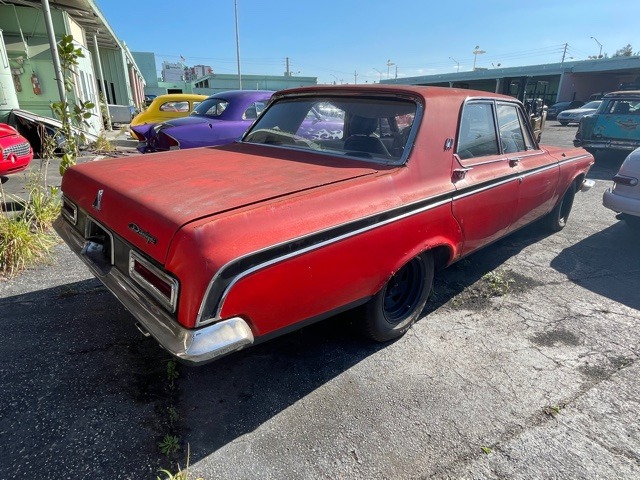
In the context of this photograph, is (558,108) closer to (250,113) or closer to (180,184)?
(250,113)

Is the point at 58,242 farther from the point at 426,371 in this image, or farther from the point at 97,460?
the point at 426,371

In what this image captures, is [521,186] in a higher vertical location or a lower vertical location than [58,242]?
higher

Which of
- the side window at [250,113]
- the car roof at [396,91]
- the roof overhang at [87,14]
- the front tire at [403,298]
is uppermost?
the roof overhang at [87,14]

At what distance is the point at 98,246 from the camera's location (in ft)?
7.93

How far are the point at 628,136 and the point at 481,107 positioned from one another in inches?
322

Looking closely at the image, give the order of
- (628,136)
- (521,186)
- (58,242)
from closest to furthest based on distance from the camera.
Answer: (521,186) < (58,242) < (628,136)

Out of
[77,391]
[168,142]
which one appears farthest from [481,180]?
[168,142]

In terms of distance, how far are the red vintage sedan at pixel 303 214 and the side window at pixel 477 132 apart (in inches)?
0.6

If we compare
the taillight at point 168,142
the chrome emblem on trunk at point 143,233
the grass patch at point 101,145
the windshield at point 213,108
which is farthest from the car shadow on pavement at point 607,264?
the grass patch at point 101,145

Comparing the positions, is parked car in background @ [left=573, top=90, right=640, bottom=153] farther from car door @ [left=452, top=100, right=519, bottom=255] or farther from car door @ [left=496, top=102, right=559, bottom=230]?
car door @ [left=452, top=100, right=519, bottom=255]

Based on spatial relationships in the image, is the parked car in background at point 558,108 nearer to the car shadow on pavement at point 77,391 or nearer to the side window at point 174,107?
the side window at point 174,107

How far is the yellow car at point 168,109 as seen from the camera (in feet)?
34.4

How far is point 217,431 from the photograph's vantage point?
203 centimetres

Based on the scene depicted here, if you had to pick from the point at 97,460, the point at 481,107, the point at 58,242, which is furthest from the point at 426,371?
the point at 58,242
